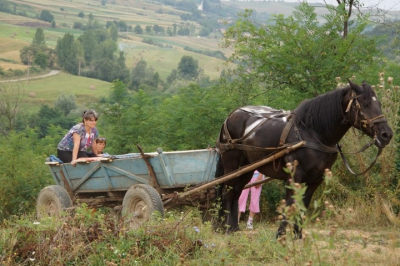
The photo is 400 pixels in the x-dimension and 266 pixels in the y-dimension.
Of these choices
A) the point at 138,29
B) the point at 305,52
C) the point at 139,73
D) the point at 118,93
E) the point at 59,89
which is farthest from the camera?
the point at 138,29

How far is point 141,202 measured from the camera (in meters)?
8.80

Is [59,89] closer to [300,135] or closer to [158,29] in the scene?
[158,29]

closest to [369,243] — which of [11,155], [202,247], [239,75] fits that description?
[202,247]

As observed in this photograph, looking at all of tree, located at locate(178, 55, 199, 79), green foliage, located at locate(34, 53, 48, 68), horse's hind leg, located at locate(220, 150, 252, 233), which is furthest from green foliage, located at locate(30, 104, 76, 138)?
tree, located at locate(178, 55, 199, 79)

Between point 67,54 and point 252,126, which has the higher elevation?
point 252,126

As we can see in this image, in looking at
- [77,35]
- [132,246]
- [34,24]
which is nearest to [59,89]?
[77,35]

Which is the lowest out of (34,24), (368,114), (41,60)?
(41,60)

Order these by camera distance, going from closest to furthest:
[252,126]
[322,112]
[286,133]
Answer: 1. [322,112]
2. [286,133]
3. [252,126]

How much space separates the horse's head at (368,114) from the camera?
24.4 feet

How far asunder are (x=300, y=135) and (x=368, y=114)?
873mm

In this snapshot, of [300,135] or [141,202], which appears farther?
[141,202]

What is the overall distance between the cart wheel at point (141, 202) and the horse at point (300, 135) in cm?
91

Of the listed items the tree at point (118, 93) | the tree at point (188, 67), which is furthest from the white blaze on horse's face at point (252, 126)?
the tree at point (188, 67)

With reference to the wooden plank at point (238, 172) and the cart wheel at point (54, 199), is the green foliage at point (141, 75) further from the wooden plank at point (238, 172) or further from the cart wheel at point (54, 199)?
the wooden plank at point (238, 172)
